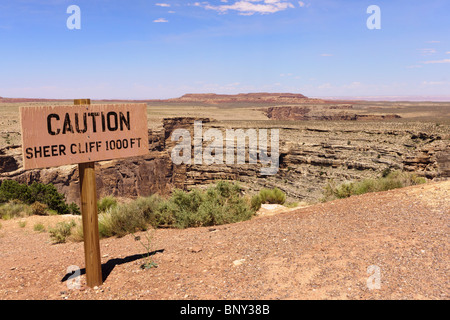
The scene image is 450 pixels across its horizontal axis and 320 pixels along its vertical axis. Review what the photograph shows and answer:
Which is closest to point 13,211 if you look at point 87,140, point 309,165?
point 87,140

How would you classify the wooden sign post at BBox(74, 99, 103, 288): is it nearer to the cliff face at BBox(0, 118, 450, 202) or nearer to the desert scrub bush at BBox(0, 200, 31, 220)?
the desert scrub bush at BBox(0, 200, 31, 220)

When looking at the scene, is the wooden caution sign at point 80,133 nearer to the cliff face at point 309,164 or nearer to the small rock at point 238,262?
the small rock at point 238,262

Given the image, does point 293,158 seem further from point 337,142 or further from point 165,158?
point 165,158

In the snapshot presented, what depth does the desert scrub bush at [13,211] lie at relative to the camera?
1166 centimetres

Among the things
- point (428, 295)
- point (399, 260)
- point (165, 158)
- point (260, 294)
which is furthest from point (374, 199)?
point (165, 158)

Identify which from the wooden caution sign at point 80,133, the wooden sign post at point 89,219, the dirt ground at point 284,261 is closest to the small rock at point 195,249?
the dirt ground at point 284,261

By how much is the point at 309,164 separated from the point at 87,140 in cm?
2344

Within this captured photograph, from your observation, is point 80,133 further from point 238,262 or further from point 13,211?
point 13,211

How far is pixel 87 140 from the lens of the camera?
421 cm

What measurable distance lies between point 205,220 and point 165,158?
104 feet

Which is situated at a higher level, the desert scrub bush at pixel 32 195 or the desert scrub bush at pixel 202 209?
the desert scrub bush at pixel 202 209

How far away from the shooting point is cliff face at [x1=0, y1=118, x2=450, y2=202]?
21.0 meters

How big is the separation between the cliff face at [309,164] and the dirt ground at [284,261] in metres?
13.2

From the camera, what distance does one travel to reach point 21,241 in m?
8.70
